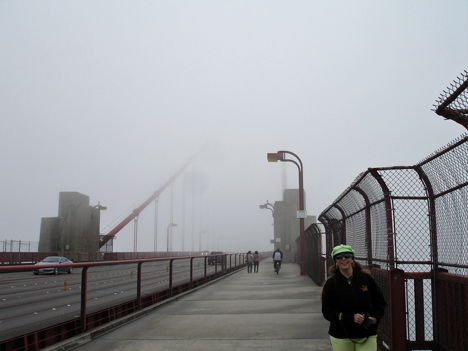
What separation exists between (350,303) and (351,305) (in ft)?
0.06

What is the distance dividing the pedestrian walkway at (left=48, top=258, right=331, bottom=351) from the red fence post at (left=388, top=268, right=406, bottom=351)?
1095 mm

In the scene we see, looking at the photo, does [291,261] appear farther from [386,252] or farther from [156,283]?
[386,252]

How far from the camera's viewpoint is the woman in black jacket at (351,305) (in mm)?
3672

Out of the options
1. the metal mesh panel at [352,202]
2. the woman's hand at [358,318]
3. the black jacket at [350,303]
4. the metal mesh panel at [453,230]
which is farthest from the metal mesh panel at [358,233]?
the woman's hand at [358,318]

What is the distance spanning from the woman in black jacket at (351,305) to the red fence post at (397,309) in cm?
177

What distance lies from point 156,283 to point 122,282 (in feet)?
5.98

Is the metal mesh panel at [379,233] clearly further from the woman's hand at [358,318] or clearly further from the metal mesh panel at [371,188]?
the woman's hand at [358,318]

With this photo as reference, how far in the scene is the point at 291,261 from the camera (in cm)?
4344

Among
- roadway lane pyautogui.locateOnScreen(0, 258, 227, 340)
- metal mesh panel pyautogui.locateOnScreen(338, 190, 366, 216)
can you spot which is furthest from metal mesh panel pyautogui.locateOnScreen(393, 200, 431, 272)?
roadway lane pyautogui.locateOnScreen(0, 258, 227, 340)

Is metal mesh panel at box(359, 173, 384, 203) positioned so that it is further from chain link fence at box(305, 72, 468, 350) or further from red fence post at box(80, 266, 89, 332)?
red fence post at box(80, 266, 89, 332)

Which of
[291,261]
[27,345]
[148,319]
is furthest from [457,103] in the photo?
[291,261]

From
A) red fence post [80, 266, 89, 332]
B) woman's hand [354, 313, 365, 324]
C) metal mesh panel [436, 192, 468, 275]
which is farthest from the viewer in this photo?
red fence post [80, 266, 89, 332]

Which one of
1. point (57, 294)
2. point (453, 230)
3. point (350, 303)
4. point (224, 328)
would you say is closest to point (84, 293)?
point (57, 294)

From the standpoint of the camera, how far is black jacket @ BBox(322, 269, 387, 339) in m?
3.68
